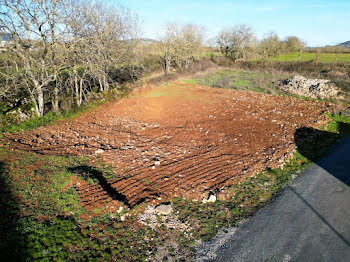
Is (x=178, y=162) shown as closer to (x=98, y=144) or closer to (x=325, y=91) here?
(x=98, y=144)

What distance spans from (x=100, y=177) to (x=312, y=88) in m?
18.0

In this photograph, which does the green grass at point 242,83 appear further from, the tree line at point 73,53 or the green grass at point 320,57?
the green grass at point 320,57

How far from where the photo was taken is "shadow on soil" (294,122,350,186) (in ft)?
22.4

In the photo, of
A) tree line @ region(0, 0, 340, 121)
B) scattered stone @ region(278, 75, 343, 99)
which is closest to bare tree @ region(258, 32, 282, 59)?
tree line @ region(0, 0, 340, 121)

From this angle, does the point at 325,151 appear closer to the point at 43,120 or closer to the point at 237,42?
the point at 43,120

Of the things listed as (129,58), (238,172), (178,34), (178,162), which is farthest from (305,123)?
(178,34)

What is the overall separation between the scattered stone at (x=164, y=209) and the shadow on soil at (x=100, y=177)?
2.73ft

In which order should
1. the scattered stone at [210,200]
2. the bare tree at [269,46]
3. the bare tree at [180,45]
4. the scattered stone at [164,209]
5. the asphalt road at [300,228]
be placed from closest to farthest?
the asphalt road at [300,228] < the scattered stone at [164,209] < the scattered stone at [210,200] < the bare tree at [180,45] < the bare tree at [269,46]

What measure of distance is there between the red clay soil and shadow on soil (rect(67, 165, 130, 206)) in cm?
15

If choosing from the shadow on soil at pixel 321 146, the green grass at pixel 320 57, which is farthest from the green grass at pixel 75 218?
the green grass at pixel 320 57

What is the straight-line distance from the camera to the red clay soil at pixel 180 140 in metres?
6.26

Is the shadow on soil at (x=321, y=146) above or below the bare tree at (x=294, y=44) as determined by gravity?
below

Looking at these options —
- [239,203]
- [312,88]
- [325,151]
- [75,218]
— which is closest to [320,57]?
[312,88]

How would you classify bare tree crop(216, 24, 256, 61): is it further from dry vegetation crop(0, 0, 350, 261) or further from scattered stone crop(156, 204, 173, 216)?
scattered stone crop(156, 204, 173, 216)
